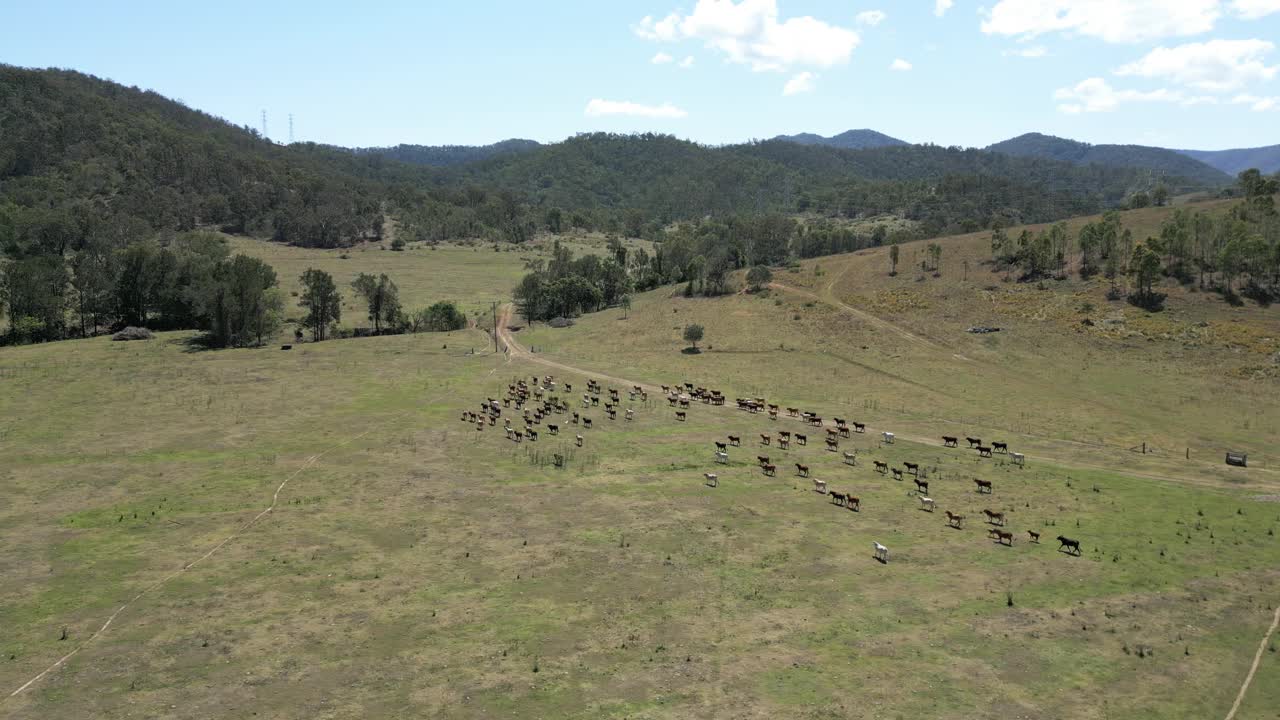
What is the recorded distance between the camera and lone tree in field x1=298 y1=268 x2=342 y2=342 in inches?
4476

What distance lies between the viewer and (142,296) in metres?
119

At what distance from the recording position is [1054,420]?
6838 cm

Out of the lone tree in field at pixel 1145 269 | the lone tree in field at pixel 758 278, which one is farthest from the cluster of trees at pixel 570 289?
the lone tree in field at pixel 1145 269

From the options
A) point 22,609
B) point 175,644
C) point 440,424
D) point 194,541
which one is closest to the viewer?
point 175,644

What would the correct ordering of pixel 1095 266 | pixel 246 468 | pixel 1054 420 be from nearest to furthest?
pixel 246 468
pixel 1054 420
pixel 1095 266

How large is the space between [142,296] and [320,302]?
28927 millimetres

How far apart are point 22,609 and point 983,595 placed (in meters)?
39.3

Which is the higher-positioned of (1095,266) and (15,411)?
(1095,266)

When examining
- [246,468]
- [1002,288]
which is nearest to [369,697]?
[246,468]

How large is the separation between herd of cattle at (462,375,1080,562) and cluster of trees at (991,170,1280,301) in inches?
2777

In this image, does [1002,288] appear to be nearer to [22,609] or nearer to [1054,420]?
[1054,420]

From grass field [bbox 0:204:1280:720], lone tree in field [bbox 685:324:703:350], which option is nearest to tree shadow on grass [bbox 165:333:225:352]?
grass field [bbox 0:204:1280:720]

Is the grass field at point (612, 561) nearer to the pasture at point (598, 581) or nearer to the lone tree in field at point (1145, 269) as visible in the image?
the pasture at point (598, 581)

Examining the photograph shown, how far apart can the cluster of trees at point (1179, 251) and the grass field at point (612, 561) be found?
36.7 metres
